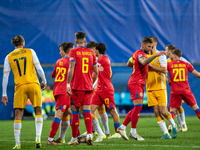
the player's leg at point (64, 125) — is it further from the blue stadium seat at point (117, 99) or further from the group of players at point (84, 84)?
the blue stadium seat at point (117, 99)

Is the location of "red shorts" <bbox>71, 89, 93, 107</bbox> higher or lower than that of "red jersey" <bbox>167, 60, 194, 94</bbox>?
lower

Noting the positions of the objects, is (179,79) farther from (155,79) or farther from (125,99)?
(125,99)

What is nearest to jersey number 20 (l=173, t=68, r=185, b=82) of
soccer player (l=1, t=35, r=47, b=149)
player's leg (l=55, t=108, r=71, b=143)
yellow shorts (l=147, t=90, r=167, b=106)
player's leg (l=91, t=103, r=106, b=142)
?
yellow shorts (l=147, t=90, r=167, b=106)

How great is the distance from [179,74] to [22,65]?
4.27 metres

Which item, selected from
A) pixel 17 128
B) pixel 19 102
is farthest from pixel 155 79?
pixel 17 128

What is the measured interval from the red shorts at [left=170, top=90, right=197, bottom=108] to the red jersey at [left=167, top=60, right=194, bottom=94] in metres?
0.13

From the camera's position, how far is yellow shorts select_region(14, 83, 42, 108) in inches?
228

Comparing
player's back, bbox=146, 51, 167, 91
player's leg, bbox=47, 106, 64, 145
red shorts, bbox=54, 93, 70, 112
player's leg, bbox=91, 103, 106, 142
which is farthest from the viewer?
player's back, bbox=146, 51, 167, 91

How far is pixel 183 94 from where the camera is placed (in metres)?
8.25

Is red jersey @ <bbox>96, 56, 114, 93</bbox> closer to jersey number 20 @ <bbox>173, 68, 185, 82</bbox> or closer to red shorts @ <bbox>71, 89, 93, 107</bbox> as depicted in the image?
red shorts @ <bbox>71, 89, 93, 107</bbox>

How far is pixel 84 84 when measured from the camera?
5.89 meters

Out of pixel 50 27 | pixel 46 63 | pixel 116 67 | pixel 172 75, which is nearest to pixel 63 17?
pixel 50 27

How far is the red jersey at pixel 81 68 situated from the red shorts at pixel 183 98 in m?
3.27

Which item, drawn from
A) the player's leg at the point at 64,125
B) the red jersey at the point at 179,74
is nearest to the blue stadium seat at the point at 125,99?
the red jersey at the point at 179,74
